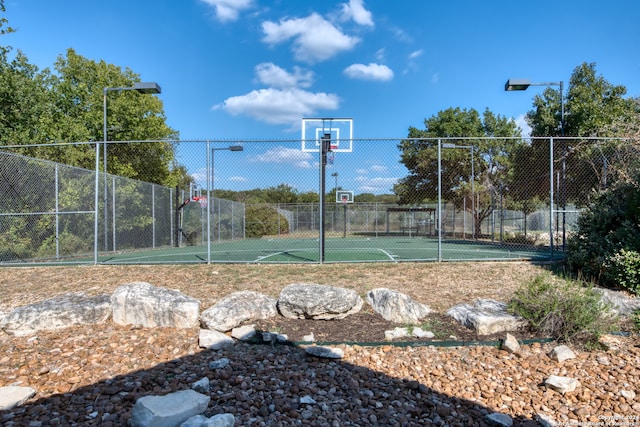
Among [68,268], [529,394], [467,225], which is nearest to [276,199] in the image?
[467,225]

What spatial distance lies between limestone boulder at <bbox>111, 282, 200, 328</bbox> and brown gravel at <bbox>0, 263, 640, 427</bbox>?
118 millimetres

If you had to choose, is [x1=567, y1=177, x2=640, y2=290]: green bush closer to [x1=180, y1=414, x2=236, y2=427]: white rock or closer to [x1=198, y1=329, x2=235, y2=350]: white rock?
[x1=198, y1=329, x2=235, y2=350]: white rock

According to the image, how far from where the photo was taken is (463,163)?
19172 millimetres

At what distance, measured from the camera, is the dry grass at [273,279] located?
5.34 m

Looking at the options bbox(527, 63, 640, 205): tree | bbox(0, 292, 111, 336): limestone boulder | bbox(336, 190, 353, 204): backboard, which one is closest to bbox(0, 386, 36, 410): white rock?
bbox(0, 292, 111, 336): limestone boulder

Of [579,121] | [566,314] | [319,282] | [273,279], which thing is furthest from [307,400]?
[579,121]

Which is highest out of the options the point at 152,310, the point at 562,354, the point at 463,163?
the point at 463,163

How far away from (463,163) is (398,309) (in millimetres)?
16713

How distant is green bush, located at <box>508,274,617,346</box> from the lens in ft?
11.4

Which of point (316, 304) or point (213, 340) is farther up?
point (316, 304)

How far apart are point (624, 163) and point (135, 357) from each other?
28.2 feet

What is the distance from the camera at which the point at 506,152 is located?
18672 mm

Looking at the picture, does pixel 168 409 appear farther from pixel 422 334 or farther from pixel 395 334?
pixel 422 334

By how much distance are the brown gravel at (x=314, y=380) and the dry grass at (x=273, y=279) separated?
1.49 metres
